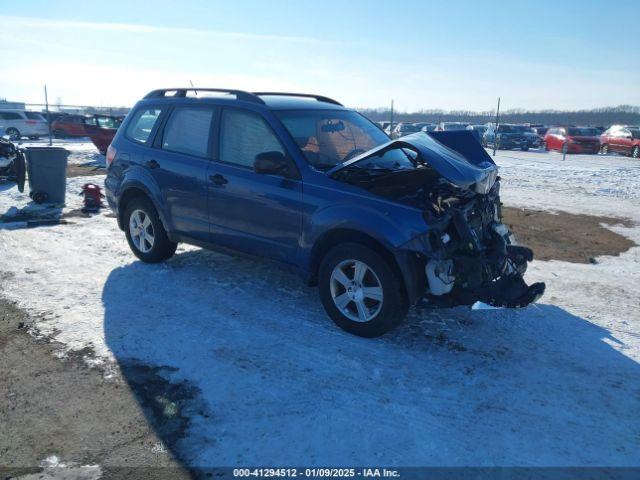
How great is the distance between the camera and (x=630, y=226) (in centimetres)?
848

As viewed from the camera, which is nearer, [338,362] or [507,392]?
[507,392]

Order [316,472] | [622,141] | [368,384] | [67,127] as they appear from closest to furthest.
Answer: [316,472]
[368,384]
[622,141]
[67,127]

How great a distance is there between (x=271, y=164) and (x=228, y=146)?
89 cm

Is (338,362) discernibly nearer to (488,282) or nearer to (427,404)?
(427,404)

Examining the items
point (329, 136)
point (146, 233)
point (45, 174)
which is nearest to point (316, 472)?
point (329, 136)

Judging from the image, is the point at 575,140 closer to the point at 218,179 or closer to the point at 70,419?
the point at 218,179

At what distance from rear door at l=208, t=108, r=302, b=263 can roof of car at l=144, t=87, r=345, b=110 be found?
17cm

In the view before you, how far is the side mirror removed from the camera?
4379mm

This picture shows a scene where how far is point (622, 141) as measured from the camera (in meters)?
25.7

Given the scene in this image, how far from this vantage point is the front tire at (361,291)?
4000mm

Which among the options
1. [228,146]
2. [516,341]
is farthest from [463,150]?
[228,146]

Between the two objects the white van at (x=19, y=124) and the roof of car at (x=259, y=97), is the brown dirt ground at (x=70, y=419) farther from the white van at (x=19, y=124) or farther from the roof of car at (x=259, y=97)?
the white van at (x=19, y=124)

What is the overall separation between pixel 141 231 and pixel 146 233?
0.09 m

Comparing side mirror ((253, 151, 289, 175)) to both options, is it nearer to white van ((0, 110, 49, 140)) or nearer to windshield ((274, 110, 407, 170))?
windshield ((274, 110, 407, 170))
